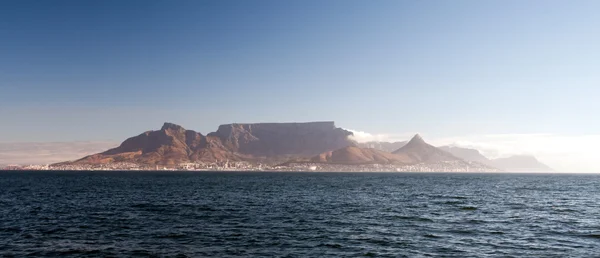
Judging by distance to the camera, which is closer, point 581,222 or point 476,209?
point 581,222

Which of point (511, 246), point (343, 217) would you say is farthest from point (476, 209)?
point (511, 246)

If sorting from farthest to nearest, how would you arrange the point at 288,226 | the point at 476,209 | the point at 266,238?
the point at 476,209 < the point at 288,226 < the point at 266,238

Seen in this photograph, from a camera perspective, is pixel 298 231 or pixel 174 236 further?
pixel 298 231

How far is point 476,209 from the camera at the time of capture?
69625mm

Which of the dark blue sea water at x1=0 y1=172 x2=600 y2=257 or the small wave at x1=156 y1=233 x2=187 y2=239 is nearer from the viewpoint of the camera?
the dark blue sea water at x1=0 y1=172 x2=600 y2=257

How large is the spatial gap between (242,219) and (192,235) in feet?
42.6

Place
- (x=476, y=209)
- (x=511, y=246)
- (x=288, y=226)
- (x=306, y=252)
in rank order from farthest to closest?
(x=476, y=209), (x=288, y=226), (x=511, y=246), (x=306, y=252)

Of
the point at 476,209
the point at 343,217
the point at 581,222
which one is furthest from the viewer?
the point at 476,209

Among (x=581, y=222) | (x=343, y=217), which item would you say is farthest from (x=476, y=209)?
(x=343, y=217)

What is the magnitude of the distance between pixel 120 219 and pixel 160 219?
5397 millimetres

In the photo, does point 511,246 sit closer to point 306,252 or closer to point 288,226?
point 306,252

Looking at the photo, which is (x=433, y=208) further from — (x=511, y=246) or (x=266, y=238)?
(x=266, y=238)

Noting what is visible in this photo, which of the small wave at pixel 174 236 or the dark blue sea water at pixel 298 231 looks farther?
the small wave at pixel 174 236

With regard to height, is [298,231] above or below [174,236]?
below
